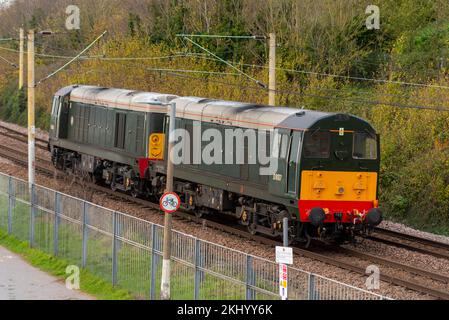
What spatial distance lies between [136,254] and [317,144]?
19.2ft

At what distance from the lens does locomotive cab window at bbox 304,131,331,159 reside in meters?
23.0

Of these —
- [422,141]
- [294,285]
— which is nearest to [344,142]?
[294,285]

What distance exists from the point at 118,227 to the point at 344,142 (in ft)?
21.2

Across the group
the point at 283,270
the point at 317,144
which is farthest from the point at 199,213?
the point at 283,270

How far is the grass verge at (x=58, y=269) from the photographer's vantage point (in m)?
19.9

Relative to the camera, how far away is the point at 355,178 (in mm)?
23688

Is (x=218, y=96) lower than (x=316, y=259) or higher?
higher

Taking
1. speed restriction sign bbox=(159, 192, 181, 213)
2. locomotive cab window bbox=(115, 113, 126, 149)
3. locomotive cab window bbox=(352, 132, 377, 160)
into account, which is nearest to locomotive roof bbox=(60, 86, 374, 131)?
locomotive cab window bbox=(352, 132, 377, 160)

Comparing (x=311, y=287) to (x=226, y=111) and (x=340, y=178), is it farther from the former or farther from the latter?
(x=226, y=111)

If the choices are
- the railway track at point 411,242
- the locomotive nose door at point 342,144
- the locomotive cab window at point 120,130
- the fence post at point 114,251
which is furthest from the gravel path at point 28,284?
the locomotive cab window at point 120,130

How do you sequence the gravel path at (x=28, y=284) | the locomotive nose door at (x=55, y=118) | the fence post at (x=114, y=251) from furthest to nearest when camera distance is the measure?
the locomotive nose door at (x=55, y=118) → the fence post at (x=114, y=251) → the gravel path at (x=28, y=284)

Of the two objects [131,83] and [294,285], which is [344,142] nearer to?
[294,285]

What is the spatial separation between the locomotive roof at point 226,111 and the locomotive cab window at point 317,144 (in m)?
0.29

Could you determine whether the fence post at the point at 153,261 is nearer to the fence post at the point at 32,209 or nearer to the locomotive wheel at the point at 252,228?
the locomotive wheel at the point at 252,228
